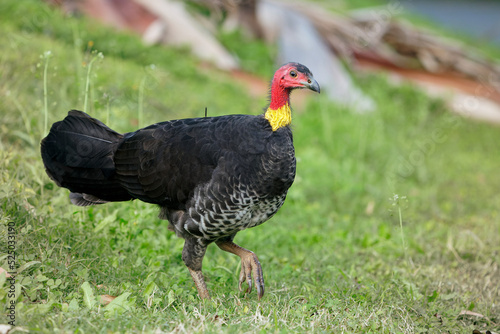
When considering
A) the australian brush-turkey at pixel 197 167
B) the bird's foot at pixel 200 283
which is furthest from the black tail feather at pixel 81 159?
the bird's foot at pixel 200 283

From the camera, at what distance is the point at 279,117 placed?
375 cm

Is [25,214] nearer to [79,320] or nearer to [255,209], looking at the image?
[79,320]

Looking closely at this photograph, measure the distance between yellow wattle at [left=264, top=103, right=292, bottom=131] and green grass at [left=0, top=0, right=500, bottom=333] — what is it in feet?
2.96

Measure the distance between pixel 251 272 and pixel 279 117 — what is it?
3.55 ft

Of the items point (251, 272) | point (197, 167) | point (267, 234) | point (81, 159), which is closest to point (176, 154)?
→ point (197, 167)

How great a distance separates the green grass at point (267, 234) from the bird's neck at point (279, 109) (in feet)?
2.99

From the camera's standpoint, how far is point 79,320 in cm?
317

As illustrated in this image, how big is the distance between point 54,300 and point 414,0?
2176 cm

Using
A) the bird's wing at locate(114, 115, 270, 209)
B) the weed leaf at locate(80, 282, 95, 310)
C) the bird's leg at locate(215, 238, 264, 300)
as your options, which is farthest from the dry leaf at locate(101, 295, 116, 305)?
the bird's leg at locate(215, 238, 264, 300)

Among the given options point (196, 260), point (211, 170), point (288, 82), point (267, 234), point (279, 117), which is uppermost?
point (288, 82)

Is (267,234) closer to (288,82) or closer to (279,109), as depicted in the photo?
(279,109)

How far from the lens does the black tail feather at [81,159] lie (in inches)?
156

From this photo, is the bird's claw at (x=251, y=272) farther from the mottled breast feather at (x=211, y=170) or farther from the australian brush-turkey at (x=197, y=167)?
the mottled breast feather at (x=211, y=170)

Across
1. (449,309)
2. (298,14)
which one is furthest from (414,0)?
(449,309)
